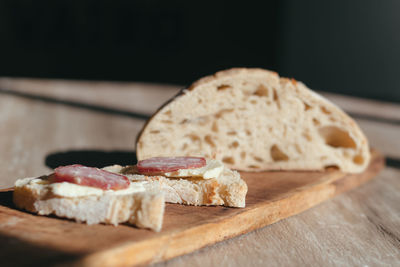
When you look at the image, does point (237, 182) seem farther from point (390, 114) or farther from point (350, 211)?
point (390, 114)

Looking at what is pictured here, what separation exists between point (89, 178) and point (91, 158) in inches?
43.8

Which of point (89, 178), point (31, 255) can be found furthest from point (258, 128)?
point (31, 255)

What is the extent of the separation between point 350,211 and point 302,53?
29.2ft

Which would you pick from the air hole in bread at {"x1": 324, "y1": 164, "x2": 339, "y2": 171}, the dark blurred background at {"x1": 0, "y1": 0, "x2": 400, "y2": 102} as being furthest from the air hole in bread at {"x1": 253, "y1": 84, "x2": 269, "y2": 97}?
the dark blurred background at {"x1": 0, "y1": 0, "x2": 400, "y2": 102}

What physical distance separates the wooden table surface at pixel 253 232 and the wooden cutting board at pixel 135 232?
4 centimetres

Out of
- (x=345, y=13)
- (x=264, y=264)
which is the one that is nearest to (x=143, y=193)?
(x=264, y=264)

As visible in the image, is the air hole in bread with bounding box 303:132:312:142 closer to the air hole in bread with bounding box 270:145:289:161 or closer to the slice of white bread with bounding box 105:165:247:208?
the air hole in bread with bounding box 270:145:289:161

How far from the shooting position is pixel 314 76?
33.1ft

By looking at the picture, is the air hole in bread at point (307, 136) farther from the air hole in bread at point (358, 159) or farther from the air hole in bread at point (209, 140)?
the air hole in bread at point (209, 140)

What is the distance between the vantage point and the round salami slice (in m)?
1.71

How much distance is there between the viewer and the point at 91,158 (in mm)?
2557

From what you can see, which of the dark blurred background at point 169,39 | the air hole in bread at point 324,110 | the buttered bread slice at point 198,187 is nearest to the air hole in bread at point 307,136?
the air hole in bread at point 324,110

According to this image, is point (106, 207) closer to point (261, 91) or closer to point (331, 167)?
point (261, 91)

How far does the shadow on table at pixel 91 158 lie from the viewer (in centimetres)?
242
